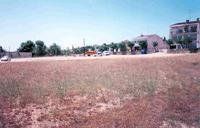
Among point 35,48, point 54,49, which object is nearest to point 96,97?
point 35,48

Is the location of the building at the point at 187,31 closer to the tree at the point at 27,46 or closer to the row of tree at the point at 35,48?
the row of tree at the point at 35,48

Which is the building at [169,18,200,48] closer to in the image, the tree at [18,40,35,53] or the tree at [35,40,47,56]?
Result: the tree at [35,40,47,56]

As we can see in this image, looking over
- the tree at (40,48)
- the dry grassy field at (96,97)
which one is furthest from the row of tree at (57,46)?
the dry grassy field at (96,97)

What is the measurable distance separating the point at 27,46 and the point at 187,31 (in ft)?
181

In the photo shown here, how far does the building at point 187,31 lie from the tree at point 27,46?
47.6 m

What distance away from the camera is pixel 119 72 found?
30.0m

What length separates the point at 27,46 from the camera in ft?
323

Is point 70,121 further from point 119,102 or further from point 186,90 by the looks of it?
point 186,90

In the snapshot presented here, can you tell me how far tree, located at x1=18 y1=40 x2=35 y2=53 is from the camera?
98.0 m

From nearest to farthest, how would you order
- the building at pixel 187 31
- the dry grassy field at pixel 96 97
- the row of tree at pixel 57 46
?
the dry grassy field at pixel 96 97
the row of tree at pixel 57 46
the building at pixel 187 31

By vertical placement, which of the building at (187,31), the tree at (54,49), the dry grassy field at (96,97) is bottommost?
the dry grassy field at (96,97)

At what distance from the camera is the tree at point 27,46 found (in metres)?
98.0

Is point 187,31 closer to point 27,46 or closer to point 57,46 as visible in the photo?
point 57,46

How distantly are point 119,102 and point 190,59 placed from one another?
22919mm
